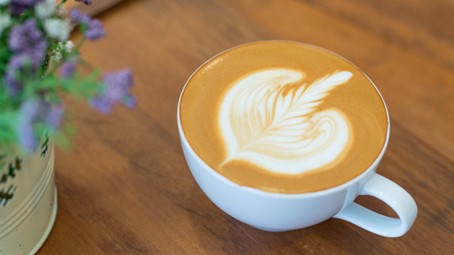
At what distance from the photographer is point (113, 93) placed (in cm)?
46

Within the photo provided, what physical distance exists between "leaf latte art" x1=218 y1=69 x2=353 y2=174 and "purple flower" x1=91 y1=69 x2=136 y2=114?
0.20 meters

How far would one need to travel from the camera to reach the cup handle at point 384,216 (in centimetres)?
65

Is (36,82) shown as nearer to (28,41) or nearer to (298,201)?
(28,41)

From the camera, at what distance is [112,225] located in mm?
728

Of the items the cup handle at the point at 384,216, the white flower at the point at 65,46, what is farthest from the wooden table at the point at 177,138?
the white flower at the point at 65,46

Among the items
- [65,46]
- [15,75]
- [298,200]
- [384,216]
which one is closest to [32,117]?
[15,75]

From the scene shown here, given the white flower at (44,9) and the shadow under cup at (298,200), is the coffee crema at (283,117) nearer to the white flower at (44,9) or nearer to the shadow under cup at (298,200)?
the shadow under cup at (298,200)

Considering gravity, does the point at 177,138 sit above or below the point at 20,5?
below

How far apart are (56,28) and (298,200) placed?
29cm

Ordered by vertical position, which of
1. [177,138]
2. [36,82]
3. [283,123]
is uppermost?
[36,82]

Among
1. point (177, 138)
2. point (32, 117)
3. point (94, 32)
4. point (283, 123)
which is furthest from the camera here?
point (177, 138)

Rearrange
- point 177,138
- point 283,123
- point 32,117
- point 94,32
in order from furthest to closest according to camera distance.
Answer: point 177,138 < point 283,123 < point 94,32 < point 32,117

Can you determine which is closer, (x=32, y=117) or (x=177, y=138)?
(x=32, y=117)

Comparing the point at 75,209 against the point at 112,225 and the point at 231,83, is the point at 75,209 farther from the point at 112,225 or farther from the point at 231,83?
the point at 231,83
